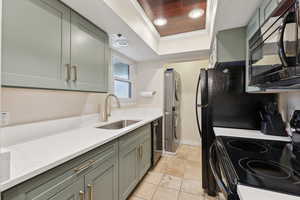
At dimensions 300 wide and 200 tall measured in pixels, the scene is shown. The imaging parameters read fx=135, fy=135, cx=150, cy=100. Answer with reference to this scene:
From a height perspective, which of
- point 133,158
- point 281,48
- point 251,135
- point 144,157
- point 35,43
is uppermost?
point 35,43

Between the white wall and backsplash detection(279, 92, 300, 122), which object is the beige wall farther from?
backsplash detection(279, 92, 300, 122)

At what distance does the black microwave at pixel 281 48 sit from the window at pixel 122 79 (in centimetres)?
224

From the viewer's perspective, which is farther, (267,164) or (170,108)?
(170,108)

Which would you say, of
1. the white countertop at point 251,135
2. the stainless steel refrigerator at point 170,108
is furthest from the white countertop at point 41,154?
the stainless steel refrigerator at point 170,108

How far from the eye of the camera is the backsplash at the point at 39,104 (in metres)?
1.12

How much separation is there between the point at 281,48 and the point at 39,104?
6.04ft

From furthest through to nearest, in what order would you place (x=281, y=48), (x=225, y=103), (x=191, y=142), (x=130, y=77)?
(x=191, y=142)
(x=130, y=77)
(x=225, y=103)
(x=281, y=48)

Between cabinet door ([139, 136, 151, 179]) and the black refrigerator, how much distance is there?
0.81m

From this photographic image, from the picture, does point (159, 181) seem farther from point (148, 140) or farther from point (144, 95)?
point (144, 95)

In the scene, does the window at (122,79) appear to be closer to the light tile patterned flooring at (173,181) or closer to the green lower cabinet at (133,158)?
the green lower cabinet at (133,158)

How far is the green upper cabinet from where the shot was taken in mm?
858

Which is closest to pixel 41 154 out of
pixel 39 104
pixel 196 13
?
pixel 39 104

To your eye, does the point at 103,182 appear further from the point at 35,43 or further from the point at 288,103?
the point at 288,103

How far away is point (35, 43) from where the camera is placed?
0.98 meters
